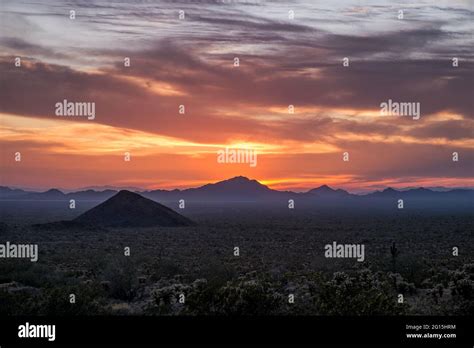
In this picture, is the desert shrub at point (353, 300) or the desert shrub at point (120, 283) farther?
the desert shrub at point (120, 283)

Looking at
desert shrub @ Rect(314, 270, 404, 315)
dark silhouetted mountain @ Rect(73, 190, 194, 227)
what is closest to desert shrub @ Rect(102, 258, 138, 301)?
desert shrub @ Rect(314, 270, 404, 315)

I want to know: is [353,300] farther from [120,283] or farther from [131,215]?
[131,215]

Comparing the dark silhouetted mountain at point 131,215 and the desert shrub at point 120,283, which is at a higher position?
the dark silhouetted mountain at point 131,215

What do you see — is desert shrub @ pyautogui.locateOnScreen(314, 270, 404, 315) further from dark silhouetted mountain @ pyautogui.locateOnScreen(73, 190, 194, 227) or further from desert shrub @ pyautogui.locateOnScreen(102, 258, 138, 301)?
dark silhouetted mountain @ pyautogui.locateOnScreen(73, 190, 194, 227)

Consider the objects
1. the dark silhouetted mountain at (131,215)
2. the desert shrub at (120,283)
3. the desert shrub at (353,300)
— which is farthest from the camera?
the dark silhouetted mountain at (131,215)

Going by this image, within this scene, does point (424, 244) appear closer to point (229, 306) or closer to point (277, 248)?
point (277, 248)

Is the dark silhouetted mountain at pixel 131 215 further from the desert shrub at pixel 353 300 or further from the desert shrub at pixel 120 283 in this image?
the desert shrub at pixel 353 300

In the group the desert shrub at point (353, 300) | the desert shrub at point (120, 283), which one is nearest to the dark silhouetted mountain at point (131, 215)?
Result: the desert shrub at point (120, 283)

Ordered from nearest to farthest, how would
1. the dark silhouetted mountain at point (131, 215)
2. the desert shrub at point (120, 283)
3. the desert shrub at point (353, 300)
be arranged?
the desert shrub at point (353, 300), the desert shrub at point (120, 283), the dark silhouetted mountain at point (131, 215)

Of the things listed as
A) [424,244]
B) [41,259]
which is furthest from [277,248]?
[41,259]
